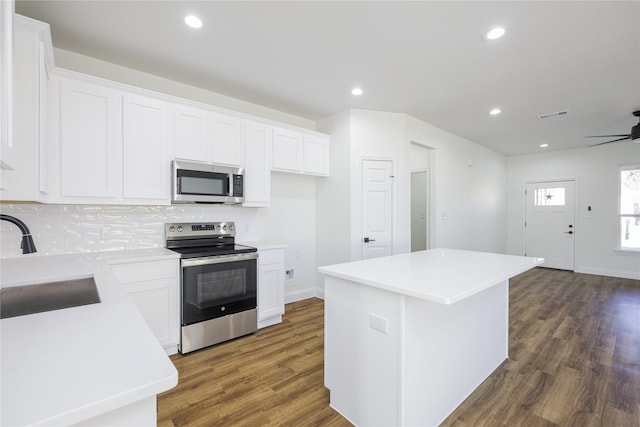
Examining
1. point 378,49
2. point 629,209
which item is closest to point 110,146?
point 378,49

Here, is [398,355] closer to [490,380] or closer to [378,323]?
[378,323]

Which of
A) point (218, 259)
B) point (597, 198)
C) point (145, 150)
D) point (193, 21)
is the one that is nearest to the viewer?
point (193, 21)

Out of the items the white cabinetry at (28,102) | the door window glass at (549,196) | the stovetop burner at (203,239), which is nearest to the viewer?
the white cabinetry at (28,102)

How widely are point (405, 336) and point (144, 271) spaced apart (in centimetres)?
210

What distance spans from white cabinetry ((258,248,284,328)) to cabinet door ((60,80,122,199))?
5.06 ft

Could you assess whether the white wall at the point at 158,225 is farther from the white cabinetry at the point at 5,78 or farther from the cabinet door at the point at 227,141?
the white cabinetry at the point at 5,78

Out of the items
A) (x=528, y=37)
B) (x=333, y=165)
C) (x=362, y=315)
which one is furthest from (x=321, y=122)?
(x=362, y=315)

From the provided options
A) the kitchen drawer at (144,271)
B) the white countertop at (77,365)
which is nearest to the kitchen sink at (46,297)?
the white countertop at (77,365)

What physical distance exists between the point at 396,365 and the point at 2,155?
5.69ft

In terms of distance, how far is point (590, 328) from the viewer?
325 centimetres

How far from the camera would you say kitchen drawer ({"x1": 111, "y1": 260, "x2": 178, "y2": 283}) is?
228 centimetres

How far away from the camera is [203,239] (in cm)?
318

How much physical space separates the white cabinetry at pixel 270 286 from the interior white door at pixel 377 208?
1.24 meters

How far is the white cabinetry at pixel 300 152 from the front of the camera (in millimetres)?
3561
